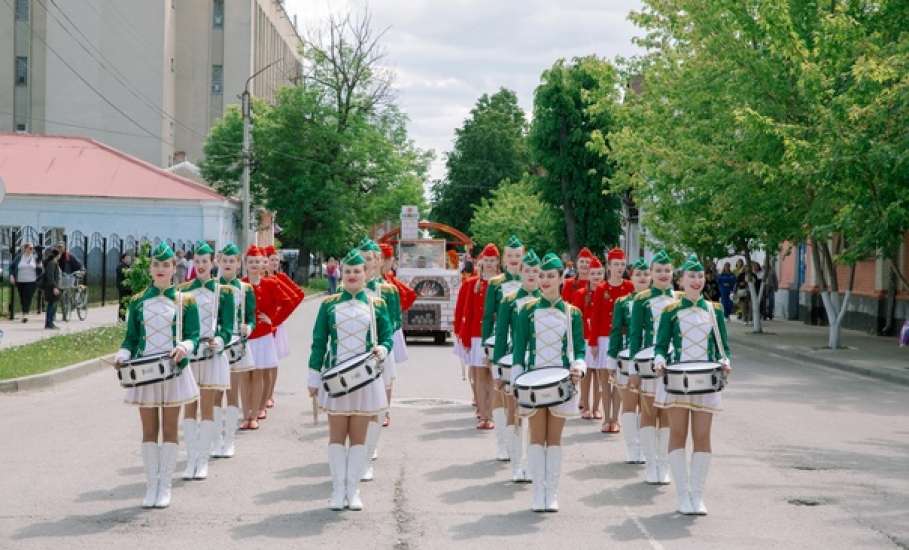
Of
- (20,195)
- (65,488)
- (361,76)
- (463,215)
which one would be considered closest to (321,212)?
(361,76)

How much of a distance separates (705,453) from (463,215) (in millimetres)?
102950

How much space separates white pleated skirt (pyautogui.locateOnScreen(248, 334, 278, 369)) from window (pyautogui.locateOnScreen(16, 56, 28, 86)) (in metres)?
70.6

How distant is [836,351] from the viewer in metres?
29.4

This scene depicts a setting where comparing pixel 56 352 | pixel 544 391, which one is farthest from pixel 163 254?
pixel 56 352

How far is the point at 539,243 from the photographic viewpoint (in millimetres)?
84250

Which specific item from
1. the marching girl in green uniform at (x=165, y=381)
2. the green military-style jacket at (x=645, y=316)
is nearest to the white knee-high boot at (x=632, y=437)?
the green military-style jacket at (x=645, y=316)

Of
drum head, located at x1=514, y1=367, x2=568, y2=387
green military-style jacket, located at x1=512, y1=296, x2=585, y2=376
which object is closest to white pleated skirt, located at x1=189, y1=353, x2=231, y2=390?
green military-style jacket, located at x1=512, y1=296, x2=585, y2=376

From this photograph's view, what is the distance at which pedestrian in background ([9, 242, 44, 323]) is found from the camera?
105ft

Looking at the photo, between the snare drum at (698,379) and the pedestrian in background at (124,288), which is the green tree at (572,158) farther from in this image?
the snare drum at (698,379)

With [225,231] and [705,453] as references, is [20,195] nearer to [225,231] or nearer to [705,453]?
[225,231]

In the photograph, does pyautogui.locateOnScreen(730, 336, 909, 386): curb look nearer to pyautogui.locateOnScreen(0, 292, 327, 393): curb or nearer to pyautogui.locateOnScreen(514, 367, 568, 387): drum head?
pyautogui.locateOnScreen(0, 292, 327, 393): curb

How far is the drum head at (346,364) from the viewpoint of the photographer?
9.28 m

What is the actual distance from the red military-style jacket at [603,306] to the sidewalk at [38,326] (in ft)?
41.6

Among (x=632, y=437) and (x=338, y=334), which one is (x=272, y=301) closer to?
(x=632, y=437)
